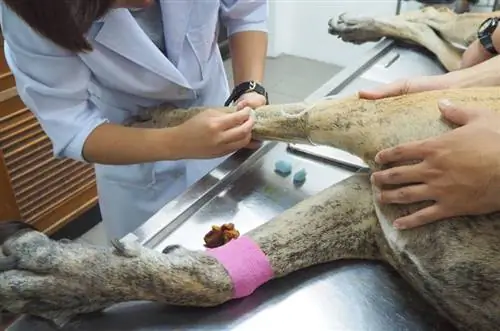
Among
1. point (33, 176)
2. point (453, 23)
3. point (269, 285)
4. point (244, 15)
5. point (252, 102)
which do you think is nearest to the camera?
point (269, 285)

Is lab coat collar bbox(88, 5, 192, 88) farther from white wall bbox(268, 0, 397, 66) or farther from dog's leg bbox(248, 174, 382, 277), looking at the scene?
white wall bbox(268, 0, 397, 66)

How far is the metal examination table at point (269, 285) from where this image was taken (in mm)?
703

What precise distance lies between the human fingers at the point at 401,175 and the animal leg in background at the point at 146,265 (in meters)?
0.07

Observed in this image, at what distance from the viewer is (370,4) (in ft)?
9.08

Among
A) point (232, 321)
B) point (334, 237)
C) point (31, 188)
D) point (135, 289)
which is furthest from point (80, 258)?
point (31, 188)

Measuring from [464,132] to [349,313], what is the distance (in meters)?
0.26

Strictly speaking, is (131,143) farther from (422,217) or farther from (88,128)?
(422,217)

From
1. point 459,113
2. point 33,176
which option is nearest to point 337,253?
point 459,113

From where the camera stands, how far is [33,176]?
1.73m

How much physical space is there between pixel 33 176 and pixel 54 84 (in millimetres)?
954

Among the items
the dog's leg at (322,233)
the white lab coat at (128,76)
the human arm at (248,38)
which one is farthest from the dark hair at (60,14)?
the human arm at (248,38)

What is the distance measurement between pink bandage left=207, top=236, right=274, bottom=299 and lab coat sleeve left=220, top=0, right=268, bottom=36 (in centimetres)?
50

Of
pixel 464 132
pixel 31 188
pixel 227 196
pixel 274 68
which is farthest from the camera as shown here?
pixel 274 68

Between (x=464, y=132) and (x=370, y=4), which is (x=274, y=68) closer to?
(x=370, y=4)
